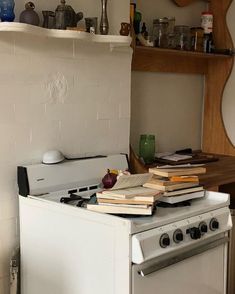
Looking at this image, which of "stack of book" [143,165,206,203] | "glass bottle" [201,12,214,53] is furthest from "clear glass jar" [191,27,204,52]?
"stack of book" [143,165,206,203]

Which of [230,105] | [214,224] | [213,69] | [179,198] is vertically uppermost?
[213,69]

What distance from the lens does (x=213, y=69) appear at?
3689 millimetres

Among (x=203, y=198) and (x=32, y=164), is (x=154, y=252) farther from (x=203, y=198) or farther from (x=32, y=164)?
(x=32, y=164)

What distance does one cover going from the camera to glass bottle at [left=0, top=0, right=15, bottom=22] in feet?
6.80

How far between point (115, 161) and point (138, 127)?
2.33 feet

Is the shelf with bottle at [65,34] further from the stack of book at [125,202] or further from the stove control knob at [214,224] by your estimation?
the stove control knob at [214,224]

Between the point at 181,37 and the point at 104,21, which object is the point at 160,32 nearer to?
the point at 181,37

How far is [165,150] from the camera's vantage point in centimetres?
352

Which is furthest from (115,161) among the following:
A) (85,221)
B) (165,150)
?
(165,150)

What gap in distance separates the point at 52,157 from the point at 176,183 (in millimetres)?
619

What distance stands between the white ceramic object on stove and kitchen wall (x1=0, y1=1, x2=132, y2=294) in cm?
5

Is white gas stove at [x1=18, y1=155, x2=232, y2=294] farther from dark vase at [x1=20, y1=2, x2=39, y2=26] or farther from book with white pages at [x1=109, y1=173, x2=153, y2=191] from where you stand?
dark vase at [x1=20, y1=2, x2=39, y2=26]

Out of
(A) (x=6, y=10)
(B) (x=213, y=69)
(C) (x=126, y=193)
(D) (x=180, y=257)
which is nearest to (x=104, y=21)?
(A) (x=6, y=10)

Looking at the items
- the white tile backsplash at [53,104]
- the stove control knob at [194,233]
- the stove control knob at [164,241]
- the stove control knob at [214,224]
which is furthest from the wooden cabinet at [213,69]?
the stove control knob at [164,241]
